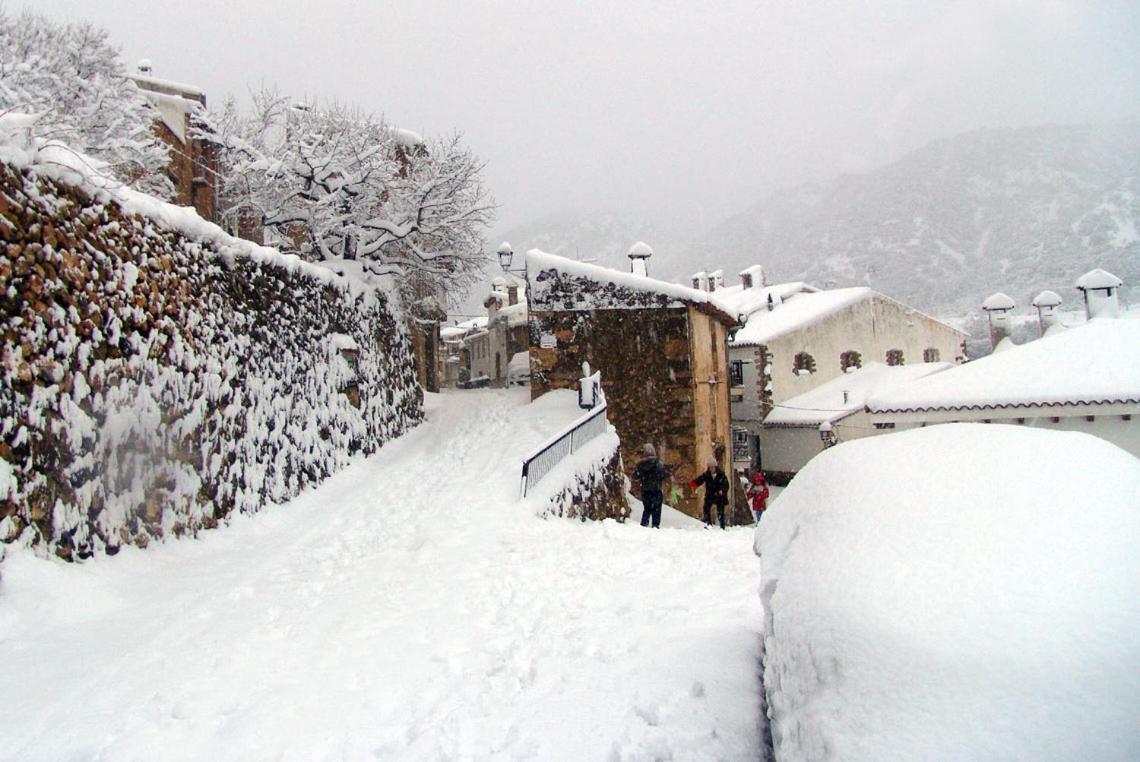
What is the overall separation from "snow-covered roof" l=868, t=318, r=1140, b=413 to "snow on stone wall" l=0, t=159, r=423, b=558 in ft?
33.8

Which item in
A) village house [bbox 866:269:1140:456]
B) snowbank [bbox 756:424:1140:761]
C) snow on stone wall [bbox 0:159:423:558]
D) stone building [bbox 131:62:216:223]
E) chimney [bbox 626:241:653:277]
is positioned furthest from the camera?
chimney [bbox 626:241:653:277]

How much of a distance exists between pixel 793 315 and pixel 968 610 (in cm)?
3149

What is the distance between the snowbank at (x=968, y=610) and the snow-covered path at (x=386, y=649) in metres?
1.12

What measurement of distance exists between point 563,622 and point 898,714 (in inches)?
138

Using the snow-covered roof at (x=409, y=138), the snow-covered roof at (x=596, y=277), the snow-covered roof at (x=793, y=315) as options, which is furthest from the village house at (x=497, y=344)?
the snow-covered roof at (x=596, y=277)

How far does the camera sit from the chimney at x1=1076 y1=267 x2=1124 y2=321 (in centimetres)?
1770

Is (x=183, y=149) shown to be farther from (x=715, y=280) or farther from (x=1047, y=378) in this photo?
(x=715, y=280)

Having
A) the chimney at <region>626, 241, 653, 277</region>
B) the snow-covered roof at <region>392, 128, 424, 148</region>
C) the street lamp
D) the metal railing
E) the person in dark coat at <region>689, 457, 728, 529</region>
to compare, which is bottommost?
the person in dark coat at <region>689, 457, 728, 529</region>

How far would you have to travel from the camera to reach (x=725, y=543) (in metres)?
8.74

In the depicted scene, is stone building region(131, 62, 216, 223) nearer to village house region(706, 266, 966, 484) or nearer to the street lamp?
the street lamp

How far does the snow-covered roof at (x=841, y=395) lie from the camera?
91.7ft

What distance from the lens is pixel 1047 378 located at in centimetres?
1134

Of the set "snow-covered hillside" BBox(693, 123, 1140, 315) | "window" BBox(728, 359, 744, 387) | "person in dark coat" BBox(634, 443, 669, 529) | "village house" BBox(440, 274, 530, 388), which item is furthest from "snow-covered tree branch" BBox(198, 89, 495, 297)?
"snow-covered hillside" BBox(693, 123, 1140, 315)

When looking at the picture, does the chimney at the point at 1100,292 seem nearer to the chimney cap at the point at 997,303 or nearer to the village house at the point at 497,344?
the chimney cap at the point at 997,303
